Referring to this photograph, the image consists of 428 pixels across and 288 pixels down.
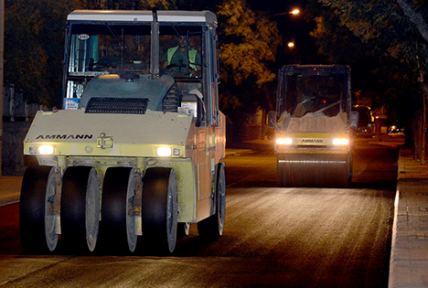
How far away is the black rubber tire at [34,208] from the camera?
1020 centimetres

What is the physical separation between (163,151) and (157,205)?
683 millimetres

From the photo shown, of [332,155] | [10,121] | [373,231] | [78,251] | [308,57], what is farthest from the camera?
[308,57]

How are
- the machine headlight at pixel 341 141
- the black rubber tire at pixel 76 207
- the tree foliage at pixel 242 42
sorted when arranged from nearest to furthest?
the black rubber tire at pixel 76 207
the machine headlight at pixel 341 141
the tree foliage at pixel 242 42

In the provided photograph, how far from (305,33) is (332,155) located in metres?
39.0

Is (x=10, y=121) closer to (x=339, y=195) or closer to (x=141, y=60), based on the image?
(x=339, y=195)

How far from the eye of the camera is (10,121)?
26.1m

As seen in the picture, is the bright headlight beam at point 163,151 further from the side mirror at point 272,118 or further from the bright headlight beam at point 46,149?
the side mirror at point 272,118

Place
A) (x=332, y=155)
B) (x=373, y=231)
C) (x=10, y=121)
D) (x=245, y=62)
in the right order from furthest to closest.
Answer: (x=245, y=62) < (x=10, y=121) < (x=332, y=155) < (x=373, y=231)

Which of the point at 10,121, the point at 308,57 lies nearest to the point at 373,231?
the point at 10,121

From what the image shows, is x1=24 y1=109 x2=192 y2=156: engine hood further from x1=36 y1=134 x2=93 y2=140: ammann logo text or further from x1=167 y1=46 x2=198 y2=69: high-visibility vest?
x1=167 y1=46 x2=198 y2=69: high-visibility vest

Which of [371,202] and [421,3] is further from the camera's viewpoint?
[371,202]

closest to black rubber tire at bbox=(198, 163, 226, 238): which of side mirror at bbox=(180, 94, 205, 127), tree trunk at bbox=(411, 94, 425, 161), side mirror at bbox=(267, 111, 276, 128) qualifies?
side mirror at bbox=(180, 94, 205, 127)

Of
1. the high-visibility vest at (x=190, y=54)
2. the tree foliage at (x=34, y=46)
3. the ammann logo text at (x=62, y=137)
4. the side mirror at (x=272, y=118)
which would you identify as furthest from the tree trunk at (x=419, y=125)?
the ammann logo text at (x=62, y=137)

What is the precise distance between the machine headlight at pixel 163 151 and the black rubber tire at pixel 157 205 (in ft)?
0.91
